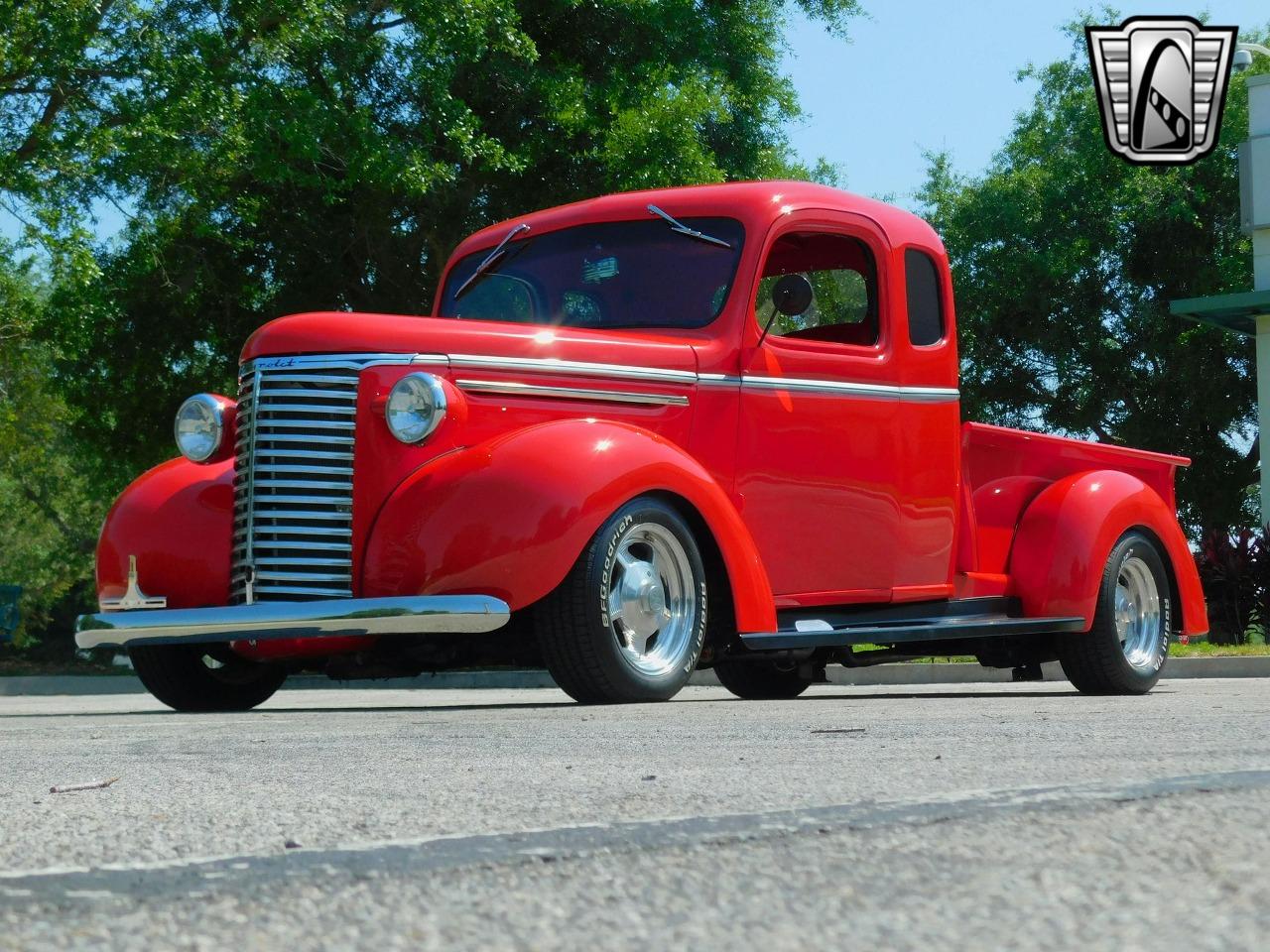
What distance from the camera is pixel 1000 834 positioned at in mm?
2854

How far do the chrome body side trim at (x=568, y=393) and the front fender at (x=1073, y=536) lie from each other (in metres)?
2.48

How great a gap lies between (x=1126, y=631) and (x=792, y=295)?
10.4 feet

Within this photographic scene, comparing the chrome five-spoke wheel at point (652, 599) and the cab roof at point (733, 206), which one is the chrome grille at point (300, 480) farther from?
the cab roof at point (733, 206)

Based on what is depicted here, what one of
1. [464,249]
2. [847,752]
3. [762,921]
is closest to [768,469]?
[464,249]

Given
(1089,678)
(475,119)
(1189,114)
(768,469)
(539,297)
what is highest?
(1189,114)

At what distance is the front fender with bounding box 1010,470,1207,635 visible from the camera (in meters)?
9.30

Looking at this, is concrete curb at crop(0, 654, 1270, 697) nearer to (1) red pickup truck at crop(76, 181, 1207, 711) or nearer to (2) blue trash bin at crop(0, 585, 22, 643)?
(1) red pickup truck at crop(76, 181, 1207, 711)

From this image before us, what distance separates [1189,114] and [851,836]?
25.6 meters

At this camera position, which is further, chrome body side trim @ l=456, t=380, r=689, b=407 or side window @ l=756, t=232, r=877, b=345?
side window @ l=756, t=232, r=877, b=345

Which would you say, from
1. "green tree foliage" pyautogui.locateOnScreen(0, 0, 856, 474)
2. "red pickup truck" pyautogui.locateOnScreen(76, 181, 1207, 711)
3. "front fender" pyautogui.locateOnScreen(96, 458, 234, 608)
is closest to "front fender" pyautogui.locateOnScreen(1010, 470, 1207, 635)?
"red pickup truck" pyautogui.locateOnScreen(76, 181, 1207, 711)

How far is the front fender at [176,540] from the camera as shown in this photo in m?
7.79

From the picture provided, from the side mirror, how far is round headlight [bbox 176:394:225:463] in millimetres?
2597

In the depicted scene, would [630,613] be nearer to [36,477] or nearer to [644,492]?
[644,492]

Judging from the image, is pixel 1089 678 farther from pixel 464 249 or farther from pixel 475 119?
pixel 475 119
